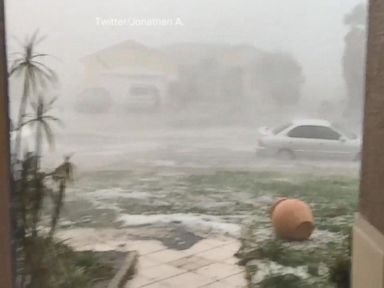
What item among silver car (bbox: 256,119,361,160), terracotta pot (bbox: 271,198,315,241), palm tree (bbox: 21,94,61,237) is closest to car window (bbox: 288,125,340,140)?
silver car (bbox: 256,119,361,160)

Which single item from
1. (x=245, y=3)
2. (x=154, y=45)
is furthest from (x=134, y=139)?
(x=245, y=3)

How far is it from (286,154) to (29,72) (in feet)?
2.16

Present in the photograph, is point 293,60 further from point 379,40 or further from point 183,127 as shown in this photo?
point 379,40

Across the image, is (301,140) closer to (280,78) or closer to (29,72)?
(280,78)

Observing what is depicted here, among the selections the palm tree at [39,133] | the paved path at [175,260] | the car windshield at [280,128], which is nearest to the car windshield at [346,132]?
the car windshield at [280,128]

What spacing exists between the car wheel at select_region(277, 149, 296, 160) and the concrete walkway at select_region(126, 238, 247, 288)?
24 cm

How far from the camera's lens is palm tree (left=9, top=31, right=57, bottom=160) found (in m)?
1.10

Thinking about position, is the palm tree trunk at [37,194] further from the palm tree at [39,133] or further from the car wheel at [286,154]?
the car wheel at [286,154]

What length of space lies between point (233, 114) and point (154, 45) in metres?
0.26

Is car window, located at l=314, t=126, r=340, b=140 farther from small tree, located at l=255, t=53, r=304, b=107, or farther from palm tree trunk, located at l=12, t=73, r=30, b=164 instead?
palm tree trunk, located at l=12, t=73, r=30, b=164

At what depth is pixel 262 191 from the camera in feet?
4.83

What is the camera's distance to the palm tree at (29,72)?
1.10m

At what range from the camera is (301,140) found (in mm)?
1473

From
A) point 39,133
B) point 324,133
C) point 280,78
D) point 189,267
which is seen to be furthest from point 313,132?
point 39,133
